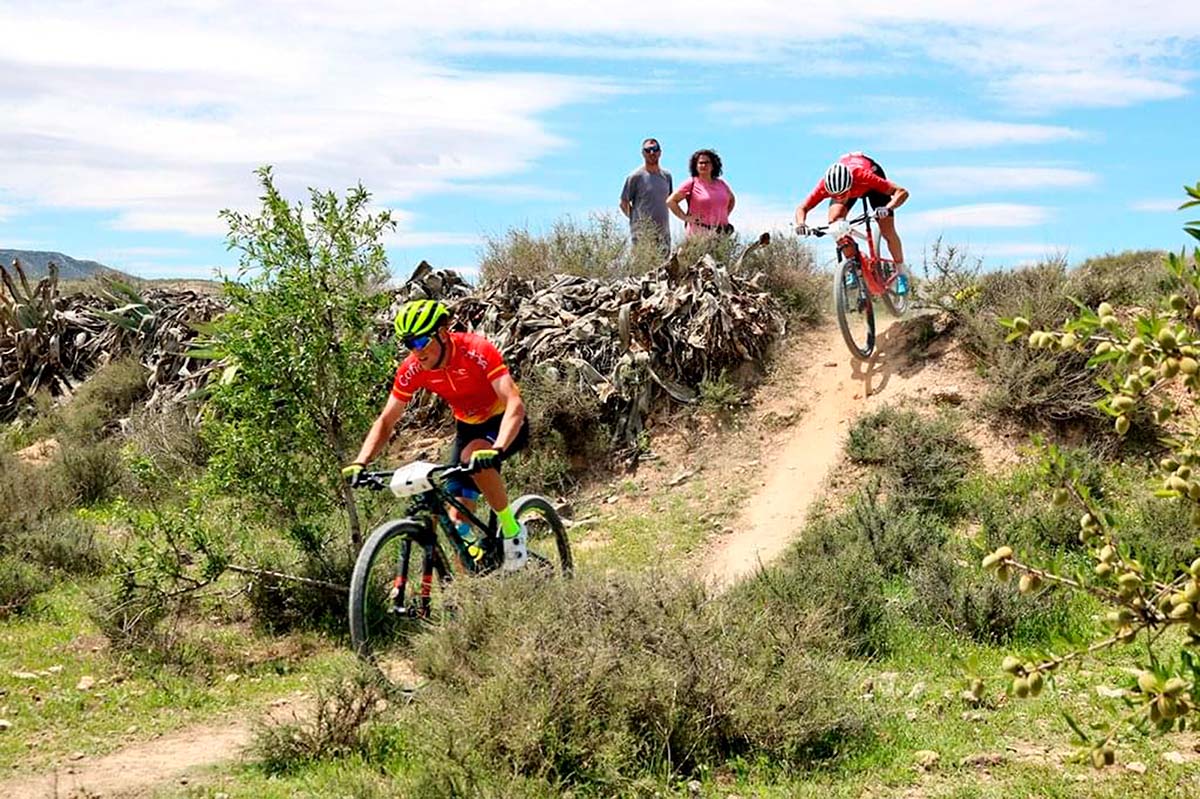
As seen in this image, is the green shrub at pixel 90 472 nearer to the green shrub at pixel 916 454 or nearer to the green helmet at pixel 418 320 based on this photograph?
the green helmet at pixel 418 320

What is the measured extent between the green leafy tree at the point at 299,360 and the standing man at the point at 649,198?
666 cm

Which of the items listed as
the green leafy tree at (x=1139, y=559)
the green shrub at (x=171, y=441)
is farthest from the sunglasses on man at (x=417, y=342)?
the green shrub at (x=171, y=441)

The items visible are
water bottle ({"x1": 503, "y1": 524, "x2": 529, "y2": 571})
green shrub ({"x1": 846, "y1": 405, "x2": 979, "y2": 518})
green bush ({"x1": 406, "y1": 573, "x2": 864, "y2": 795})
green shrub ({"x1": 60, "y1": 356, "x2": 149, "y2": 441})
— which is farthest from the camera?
green shrub ({"x1": 60, "y1": 356, "x2": 149, "y2": 441})

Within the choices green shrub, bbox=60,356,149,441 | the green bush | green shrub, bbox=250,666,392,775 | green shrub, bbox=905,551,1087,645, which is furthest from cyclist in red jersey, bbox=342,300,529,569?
green shrub, bbox=60,356,149,441

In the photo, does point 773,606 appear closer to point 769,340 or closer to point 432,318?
point 432,318

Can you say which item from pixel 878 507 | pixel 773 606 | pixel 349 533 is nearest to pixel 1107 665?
pixel 773 606

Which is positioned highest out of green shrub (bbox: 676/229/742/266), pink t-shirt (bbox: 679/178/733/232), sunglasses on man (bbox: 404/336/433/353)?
pink t-shirt (bbox: 679/178/733/232)

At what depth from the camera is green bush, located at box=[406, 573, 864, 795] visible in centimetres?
482

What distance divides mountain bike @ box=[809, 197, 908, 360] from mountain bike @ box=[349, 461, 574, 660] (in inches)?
208

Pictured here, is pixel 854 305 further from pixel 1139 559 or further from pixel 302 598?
pixel 1139 559

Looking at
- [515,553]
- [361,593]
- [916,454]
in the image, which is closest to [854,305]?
[916,454]

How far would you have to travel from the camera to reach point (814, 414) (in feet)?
38.5

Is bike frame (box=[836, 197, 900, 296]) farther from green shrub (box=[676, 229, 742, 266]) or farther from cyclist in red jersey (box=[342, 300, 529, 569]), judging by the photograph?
cyclist in red jersey (box=[342, 300, 529, 569])

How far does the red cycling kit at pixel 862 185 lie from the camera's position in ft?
37.6
